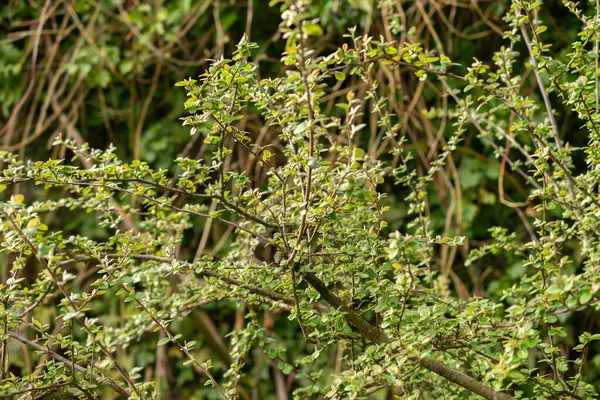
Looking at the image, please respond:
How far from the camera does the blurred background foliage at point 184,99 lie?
2379 millimetres

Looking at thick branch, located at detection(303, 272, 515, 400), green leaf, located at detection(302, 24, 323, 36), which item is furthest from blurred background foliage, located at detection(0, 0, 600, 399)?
→ green leaf, located at detection(302, 24, 323, 36)

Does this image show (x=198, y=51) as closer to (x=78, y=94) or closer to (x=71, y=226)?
(x=78, y=94)

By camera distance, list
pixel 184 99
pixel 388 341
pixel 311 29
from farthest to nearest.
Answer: pixel 184 99
pixel 388 341
pixel 311 29

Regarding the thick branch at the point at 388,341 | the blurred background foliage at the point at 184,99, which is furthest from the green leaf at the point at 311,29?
the blurred background foliage at the point at 184,99

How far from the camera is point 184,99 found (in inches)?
107

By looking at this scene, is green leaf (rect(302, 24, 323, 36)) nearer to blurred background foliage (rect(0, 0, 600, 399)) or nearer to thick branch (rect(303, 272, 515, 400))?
thick branch (rect(303, 272, 515, 400))

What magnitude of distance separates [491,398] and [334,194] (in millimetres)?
440

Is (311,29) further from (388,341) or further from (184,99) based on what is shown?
(184,99)

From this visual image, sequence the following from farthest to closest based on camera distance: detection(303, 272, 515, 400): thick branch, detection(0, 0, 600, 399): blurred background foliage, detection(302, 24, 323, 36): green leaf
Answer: detection(0, 0, 600, 399): blurred background foliage
detection(303, 272, 515, 400): thick branch
detection(302, 24, 323, 36): green leaf

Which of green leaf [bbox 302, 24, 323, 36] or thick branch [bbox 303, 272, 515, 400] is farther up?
green leaf [bbox 302, 24, 323, 36]

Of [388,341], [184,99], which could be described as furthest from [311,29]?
[184,99]

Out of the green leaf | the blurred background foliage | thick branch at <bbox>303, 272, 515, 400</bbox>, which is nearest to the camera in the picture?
the green leaf

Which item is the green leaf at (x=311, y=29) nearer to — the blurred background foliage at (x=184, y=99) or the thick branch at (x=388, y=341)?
the thick branch at (x=388, y=341)

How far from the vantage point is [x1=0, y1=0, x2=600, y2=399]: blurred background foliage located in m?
2.38
